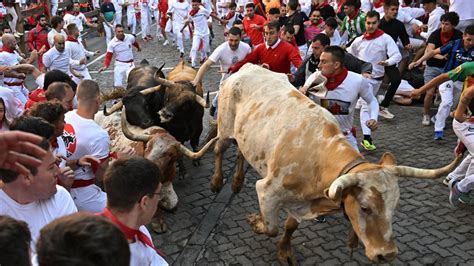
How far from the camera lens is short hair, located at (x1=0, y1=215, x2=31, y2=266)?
213 cm

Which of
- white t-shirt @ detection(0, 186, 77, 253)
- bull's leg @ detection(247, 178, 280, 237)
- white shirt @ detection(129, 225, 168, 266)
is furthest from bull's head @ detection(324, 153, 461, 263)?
white t-shirt @ detection(0, 186, 77, 253)

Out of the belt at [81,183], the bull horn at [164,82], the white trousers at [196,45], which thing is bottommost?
the white trousers at [196,45]

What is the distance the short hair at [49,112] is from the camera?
4.45 metres

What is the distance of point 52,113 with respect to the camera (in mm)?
4465

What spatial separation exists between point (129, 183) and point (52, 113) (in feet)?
5.82

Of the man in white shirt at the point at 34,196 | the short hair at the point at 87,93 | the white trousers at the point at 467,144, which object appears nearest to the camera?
the man in white shirt at the point at 34,196

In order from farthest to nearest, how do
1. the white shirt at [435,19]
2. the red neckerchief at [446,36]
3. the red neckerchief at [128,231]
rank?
the white shirt at [435,19], the red neckerchief at [446,36], the red neckerchief at [128,231]

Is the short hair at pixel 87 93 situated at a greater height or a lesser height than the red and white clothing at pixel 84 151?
greater

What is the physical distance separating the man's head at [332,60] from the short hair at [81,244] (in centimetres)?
474

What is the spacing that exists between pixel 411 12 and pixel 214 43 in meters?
8.82

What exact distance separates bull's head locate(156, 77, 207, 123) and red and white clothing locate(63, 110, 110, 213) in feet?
7.99

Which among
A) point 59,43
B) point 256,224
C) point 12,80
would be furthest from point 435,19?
point 12,80

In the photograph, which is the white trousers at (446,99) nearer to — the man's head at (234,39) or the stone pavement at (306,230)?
the stone pavement at (306,230)

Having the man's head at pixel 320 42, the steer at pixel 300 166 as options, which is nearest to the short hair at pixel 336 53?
the steer at pixel 300 166
